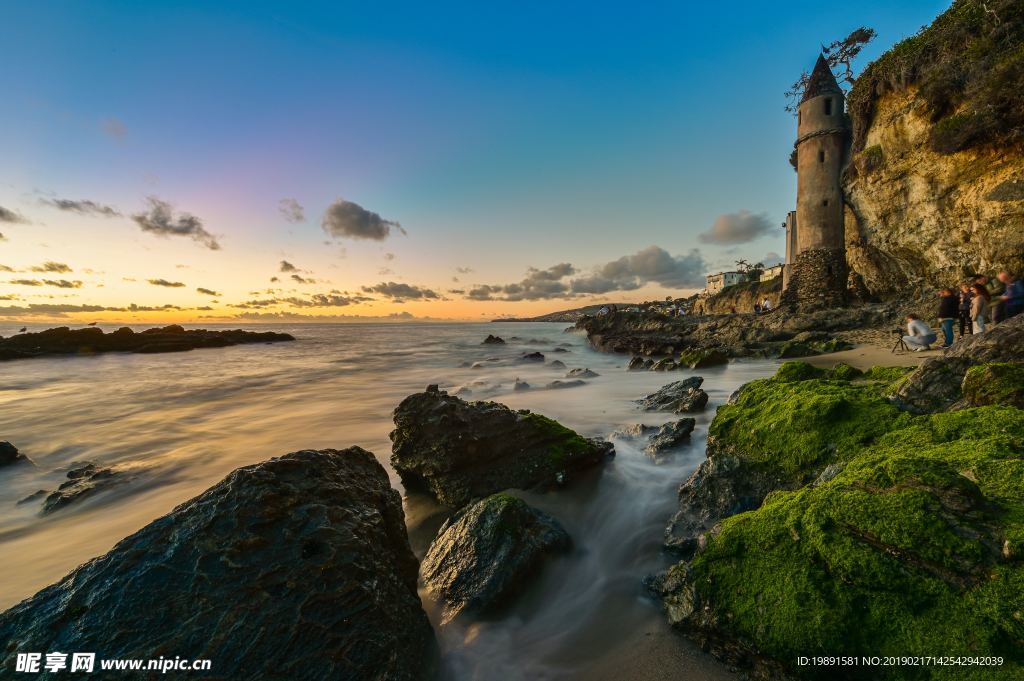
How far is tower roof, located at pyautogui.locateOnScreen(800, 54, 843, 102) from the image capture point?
A: 24780mm

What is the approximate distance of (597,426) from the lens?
27.2ft

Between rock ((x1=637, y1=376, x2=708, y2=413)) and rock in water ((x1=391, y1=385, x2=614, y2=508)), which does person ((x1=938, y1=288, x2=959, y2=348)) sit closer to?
rock ((x1=637, y1=376, x2=708, y2=413))

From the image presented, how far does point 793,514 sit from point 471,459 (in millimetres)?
3348

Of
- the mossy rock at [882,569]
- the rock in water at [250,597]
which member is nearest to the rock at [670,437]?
the mossy rock at [882,569]

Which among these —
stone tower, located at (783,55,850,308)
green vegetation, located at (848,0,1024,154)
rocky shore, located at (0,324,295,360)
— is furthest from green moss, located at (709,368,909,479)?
rocky shore, located at (0,324,295,360)

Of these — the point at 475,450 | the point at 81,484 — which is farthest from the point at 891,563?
the point at 81,484

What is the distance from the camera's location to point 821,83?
25.1m

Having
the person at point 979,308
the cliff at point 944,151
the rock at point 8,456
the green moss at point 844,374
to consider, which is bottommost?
the rock at point 8,456

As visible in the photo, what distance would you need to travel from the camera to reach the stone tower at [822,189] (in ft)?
79.5

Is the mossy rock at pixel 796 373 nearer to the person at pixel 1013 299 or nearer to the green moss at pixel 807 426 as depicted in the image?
the green moss at pixel 807 426

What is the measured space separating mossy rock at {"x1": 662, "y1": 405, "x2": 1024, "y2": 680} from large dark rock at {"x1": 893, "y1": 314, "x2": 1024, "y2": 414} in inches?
51.0

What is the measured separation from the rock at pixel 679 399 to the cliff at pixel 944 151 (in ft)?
50.9

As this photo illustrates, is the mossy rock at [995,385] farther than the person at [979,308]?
No

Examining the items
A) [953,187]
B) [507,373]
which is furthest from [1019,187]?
[507,373]
